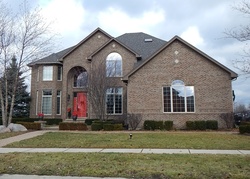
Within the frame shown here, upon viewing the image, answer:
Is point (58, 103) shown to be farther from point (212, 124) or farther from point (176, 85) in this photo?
point (212, 124)

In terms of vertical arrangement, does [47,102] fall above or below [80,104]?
above

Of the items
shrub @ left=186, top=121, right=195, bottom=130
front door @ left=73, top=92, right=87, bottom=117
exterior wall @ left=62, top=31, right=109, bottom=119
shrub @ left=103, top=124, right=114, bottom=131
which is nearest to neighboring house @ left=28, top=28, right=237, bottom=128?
shrub @ left=186, top=121, right=195, bottom=130

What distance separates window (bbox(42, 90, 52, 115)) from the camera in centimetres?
2991

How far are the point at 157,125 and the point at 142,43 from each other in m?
13.3

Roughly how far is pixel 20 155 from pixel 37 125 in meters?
12.3

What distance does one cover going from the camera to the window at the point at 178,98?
21.1m

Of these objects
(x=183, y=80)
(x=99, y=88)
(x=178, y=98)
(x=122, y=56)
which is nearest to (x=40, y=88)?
(x=99, y=88)

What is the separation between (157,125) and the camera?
20.3 metres

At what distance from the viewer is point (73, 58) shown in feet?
95.7

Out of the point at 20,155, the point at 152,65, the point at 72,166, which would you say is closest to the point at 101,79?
the point at 152,65

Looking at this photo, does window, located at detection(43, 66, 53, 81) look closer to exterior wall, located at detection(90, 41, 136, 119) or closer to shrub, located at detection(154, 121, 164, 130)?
exterior wall, located at detection(90, 41, 136, 119)

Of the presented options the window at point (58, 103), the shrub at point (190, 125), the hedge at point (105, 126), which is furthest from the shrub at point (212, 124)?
the window at point (58, 103)

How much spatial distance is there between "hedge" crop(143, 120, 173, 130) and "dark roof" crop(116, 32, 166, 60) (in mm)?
9386

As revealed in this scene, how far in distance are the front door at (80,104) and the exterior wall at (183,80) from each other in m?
8.74
